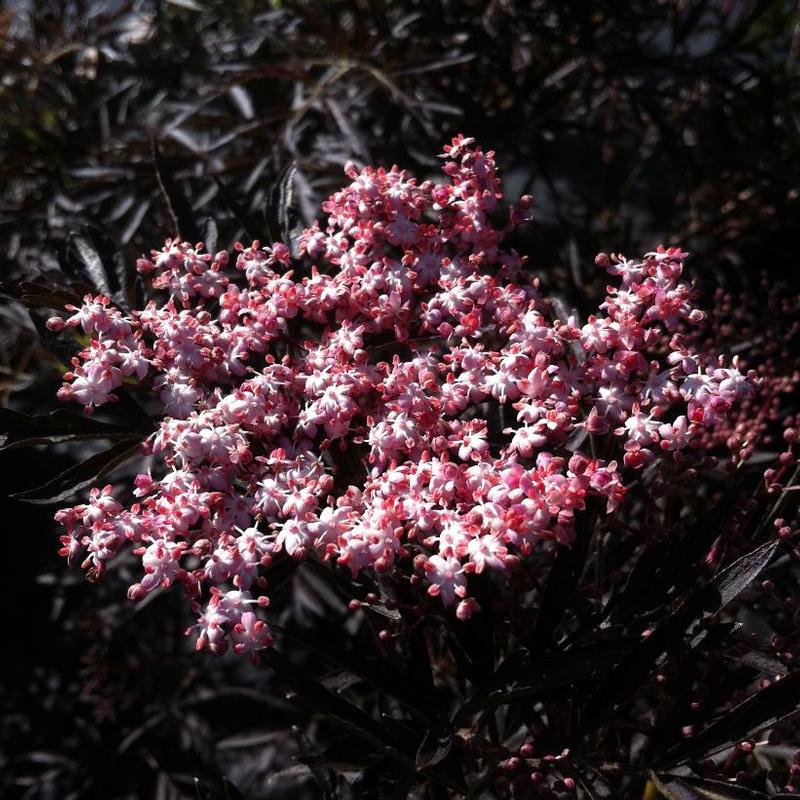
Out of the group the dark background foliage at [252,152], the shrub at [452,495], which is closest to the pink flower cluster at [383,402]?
the shrub at [452,495]

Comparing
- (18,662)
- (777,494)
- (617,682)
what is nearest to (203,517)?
(617,682)

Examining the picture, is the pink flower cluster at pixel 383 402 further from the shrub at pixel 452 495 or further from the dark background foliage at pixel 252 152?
the dark background foliage at pixel 252 152

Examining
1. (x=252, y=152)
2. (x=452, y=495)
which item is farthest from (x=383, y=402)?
(x=252, y=152)

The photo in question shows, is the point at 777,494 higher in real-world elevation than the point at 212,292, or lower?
lower

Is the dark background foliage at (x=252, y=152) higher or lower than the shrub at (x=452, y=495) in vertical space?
higher

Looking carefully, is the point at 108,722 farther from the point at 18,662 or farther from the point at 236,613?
the point at 236,613

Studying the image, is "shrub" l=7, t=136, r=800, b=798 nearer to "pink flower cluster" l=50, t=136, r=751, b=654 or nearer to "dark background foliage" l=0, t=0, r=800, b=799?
"pink flower cluster" l=50, t=136, r=751, b=654

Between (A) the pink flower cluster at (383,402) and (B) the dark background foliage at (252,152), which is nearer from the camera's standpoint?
(A) the pink flower cluster at (383,402)
